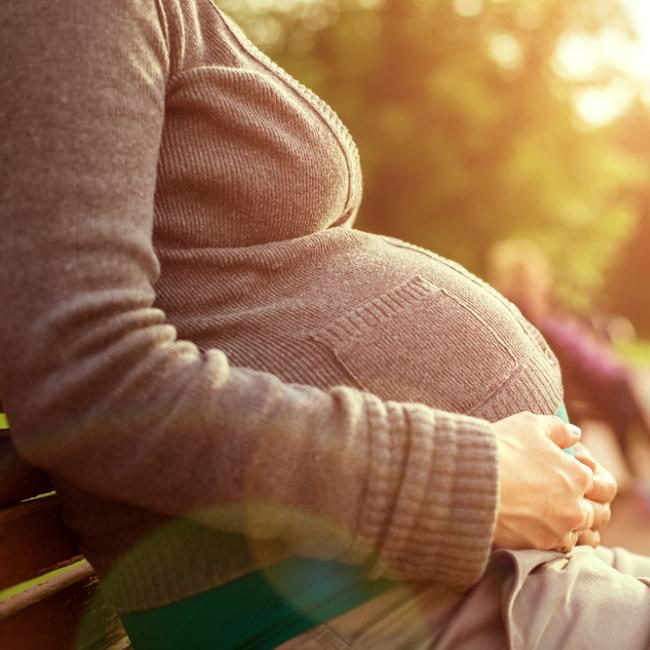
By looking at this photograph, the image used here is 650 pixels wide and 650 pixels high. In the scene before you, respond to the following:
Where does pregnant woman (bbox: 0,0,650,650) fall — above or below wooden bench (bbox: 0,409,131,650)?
above

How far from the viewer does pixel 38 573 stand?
4.42 feet

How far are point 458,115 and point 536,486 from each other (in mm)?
16684

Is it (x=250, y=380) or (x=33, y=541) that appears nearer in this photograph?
(x=250, y=380)

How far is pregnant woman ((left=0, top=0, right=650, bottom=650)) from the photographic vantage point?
101 cm

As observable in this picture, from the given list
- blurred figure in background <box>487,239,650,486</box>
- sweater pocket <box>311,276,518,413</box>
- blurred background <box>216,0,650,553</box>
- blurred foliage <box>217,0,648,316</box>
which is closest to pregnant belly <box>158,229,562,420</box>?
sweater pocket <box>311,276,518,413</box>

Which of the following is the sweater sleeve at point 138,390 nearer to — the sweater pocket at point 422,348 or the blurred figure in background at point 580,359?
the sweater pocket at point 422,348

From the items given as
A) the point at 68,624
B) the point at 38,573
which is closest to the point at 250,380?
the point at 38,573

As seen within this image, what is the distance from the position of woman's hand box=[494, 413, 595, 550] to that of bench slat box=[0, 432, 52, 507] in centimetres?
71

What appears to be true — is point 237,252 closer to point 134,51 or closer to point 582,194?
point 134,51

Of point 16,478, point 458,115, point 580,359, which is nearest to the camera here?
point 16,478

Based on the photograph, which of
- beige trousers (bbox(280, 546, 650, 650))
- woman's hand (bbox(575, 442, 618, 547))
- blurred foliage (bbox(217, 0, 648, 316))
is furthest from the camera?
blurred foliage (bbox(217, 0, 648, 316))

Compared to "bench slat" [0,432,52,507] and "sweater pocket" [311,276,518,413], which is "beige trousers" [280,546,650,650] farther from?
"bench slat" [0,432,52,507]

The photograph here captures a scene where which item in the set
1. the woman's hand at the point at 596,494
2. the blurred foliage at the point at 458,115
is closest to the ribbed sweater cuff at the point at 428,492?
the woman's hand at the point at 596,494

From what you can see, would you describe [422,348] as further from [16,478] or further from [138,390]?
[16,478]
